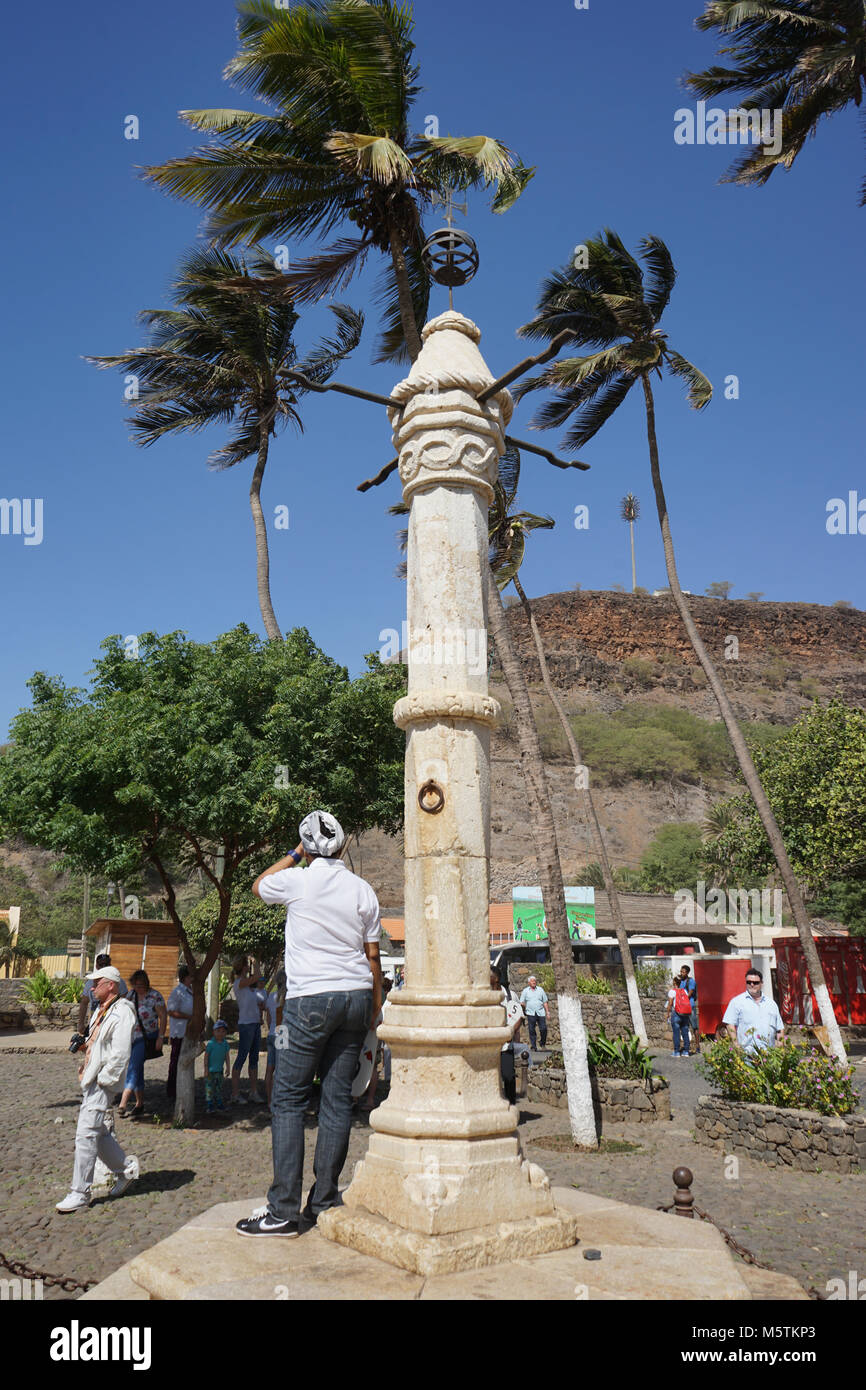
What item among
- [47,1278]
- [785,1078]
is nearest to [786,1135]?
[785,1078]

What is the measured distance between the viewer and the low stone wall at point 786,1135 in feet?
30.6

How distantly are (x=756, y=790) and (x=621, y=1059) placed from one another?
439 centimetres

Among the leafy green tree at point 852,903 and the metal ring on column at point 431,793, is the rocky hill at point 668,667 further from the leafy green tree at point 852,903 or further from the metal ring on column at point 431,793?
the metal ring on column at point 431,793

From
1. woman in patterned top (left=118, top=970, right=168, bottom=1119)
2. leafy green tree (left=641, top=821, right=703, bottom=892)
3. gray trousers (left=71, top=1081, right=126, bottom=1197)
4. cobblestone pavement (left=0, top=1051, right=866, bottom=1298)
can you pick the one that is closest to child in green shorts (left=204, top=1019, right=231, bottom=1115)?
cobblestone pavement (left=0, top=1051, right=866, bottom=1298)

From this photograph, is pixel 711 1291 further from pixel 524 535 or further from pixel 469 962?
pixel 524 535

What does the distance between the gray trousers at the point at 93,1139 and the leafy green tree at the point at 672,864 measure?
42.7m

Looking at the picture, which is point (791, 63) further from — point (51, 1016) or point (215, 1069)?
point (51, 1016)

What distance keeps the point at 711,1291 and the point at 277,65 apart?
38.7 feet

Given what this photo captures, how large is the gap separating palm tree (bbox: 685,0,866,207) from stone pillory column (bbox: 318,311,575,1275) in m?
12.0

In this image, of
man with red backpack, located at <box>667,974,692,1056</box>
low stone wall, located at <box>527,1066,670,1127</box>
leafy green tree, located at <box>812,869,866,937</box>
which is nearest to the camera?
low stone wall, located at <box>527,1066,670,1127</box>

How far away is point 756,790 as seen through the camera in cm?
1386

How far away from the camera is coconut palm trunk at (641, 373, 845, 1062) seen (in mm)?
13141

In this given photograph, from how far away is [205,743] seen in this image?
34.0ft

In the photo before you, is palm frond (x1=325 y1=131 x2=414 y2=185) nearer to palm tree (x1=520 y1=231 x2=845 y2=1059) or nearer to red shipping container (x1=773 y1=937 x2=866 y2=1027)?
palm tree (x1=520 y1=231 x2=845 y2=1059)
